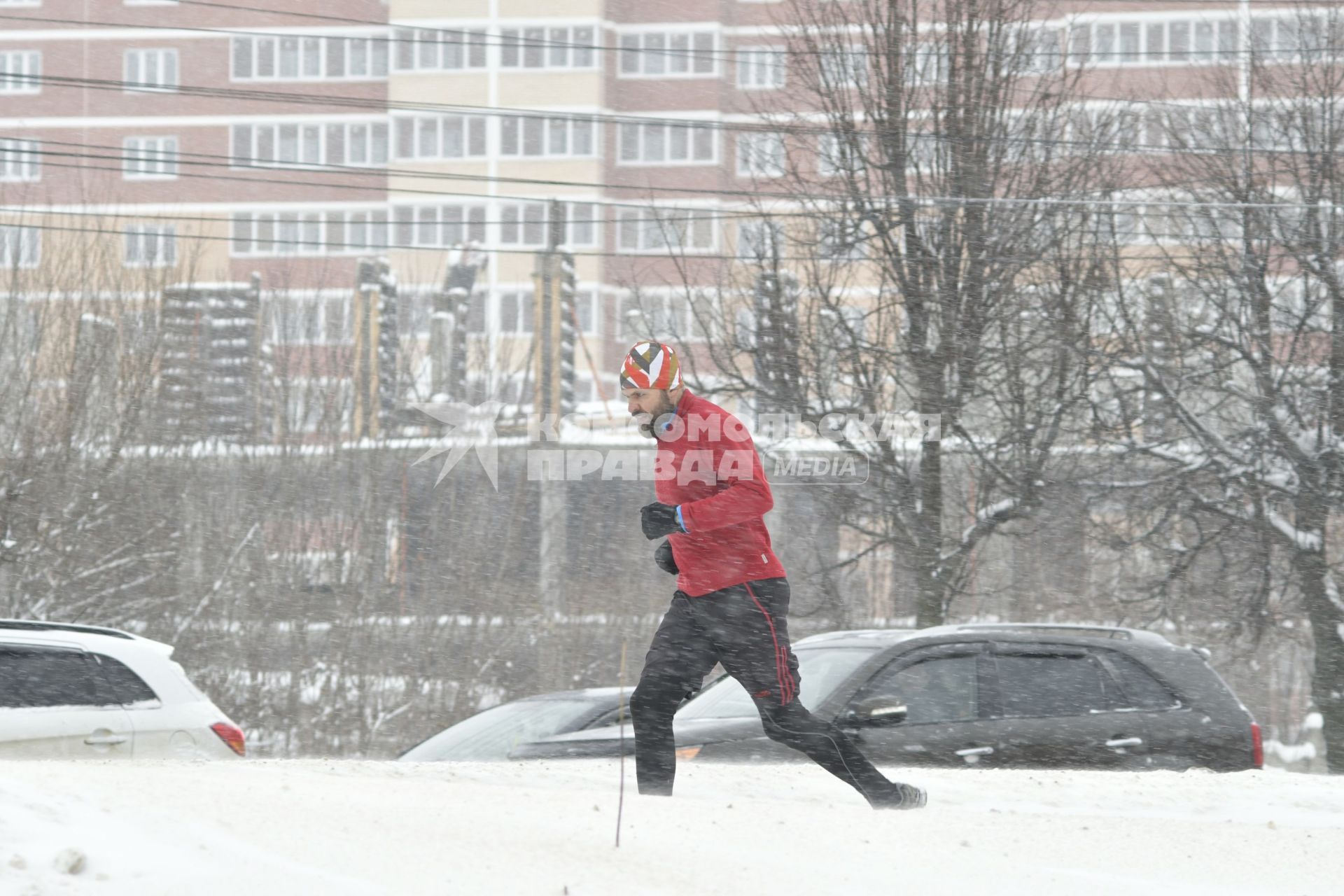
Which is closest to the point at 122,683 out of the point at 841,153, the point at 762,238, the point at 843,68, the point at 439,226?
the point at 841,153

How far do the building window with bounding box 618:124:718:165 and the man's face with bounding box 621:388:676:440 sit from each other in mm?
55989

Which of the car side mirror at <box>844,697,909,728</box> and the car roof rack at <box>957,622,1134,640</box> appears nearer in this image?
the car side mirror at <box>844,697,909,728</box>

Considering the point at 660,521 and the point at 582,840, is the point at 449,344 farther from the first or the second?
the point at 582,840

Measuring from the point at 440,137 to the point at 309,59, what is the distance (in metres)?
7.48

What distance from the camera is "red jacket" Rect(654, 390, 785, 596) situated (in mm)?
4641

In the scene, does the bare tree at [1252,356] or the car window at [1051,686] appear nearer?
the car window at [1051,686]

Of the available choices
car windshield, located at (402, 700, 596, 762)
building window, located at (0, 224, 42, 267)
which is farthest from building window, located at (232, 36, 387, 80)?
car windshield, located at (402, 700, 596, 762)

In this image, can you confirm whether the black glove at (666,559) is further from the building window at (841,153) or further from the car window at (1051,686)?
the building window at (841,153)

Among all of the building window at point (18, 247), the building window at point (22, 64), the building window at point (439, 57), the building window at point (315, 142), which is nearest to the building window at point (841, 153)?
the building window at point (18, 247)

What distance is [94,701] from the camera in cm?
823

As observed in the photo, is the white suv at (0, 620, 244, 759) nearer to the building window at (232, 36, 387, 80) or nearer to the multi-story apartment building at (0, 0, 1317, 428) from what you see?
the multi-story apartment building at (0, 0, 1317, 428)

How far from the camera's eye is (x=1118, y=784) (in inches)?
249

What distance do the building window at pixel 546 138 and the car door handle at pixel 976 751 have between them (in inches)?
2121

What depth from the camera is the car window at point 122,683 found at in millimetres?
8297
